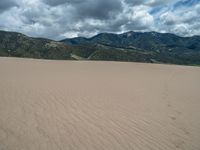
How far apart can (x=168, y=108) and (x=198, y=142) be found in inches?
120

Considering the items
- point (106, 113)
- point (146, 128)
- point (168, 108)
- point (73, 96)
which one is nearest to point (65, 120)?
point (106, 113)

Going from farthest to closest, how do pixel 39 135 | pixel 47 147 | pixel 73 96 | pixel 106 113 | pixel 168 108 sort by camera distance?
pixel 73 96, pixel 168 108, pixel 106 113, pixel 39 135, pixel 47 147

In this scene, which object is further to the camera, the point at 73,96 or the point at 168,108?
the point at 73,96

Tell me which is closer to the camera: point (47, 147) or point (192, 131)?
point (47, 147)

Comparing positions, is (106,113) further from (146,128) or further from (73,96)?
(73,96)

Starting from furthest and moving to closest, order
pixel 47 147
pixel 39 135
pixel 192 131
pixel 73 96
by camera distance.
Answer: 1. pixel 73 96
2. pixel 192 131
3. pixel 39 135
4. pixel 47 147

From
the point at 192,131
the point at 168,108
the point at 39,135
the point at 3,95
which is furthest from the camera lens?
the point at 3,95

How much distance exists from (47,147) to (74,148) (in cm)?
66

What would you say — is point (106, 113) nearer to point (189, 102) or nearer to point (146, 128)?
point (146, 128)

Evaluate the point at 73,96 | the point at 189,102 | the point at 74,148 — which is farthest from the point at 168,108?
the point at 74,148

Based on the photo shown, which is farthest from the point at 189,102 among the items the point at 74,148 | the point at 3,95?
the point at 3,95

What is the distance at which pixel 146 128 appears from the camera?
6160 mm

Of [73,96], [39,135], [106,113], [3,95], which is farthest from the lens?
[73,96]

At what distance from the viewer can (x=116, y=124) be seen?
6.32 metres
